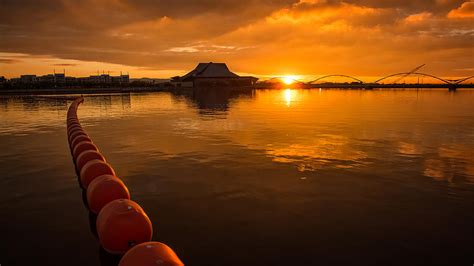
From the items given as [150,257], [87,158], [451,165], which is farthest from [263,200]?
[451,165]

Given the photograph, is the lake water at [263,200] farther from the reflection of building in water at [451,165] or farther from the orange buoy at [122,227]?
the orange buoy at [122,227]

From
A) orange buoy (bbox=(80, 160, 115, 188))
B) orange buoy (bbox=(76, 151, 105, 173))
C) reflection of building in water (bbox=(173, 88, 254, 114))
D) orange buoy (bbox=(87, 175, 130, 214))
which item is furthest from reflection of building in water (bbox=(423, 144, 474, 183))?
reflection of building in water (bbox=(173, 88, 254, 114))

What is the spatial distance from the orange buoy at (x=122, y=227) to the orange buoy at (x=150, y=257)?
1867mm

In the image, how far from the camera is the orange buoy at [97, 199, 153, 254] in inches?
344

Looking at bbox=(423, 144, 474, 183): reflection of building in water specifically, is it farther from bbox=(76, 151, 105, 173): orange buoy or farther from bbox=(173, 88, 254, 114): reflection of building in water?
bbox=(173, 88, 254, 114): reflection of building in water

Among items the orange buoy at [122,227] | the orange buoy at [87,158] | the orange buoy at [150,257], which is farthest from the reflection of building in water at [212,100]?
the orange buoy at [150,257]

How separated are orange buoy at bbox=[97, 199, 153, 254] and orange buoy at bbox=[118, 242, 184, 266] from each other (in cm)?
187

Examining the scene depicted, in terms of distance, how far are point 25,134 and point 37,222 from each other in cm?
2281

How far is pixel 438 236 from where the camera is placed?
35.9 feet

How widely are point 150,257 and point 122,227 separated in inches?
96.5

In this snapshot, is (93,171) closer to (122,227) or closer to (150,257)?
(122,227)

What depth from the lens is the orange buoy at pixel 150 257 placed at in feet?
21.5

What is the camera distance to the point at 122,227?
28.7 ft

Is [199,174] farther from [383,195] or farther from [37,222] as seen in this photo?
[383,195]
